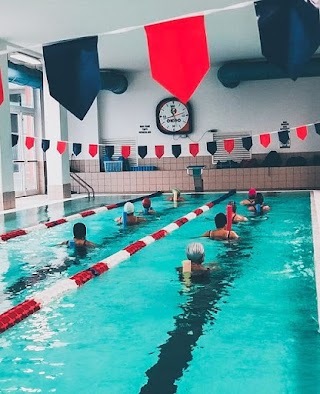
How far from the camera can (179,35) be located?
14.1 ft

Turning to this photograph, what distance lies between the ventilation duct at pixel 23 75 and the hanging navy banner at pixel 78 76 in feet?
30.5

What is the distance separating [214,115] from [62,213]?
266 inches

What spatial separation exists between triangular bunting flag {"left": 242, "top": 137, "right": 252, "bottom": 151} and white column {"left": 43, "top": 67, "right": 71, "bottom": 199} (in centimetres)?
516

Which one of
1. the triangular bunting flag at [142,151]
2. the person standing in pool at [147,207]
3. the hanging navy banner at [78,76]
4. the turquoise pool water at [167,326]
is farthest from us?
the triangular bunting flag at [142,151]

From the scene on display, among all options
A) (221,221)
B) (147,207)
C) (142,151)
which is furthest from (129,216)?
(142,151)

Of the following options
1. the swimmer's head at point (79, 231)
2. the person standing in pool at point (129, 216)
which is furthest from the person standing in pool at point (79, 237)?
the person standing in pool at point (129, 216)

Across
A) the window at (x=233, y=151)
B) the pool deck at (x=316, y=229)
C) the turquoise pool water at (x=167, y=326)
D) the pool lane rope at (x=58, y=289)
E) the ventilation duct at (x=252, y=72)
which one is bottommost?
the turquoise pool water at (x=167, y=326)

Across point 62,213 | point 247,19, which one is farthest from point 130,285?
point 247,19

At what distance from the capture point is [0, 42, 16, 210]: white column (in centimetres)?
1174

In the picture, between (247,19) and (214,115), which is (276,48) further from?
(214,115)

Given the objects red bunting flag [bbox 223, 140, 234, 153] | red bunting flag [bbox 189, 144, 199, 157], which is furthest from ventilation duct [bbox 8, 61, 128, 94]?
red bunting flag [bbox 223, 140, 234, 153]

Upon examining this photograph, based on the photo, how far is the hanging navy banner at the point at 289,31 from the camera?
4043 mm

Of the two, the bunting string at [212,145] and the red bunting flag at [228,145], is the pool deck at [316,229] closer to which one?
the bunting string at [212,145]

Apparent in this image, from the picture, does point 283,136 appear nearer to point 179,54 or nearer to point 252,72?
point 252,72
